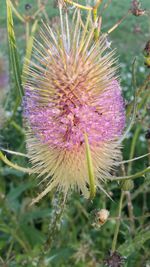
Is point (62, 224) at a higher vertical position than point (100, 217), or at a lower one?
lower

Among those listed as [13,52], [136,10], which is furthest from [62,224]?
[13,52]

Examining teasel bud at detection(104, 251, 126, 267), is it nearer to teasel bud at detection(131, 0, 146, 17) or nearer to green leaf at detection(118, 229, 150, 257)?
green leaf at detection(118, 229, 150, 257)

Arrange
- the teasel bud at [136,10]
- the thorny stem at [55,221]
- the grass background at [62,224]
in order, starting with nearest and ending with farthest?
the thorny stem at [55,221]
the teasel bud at [136,10]
the grass background at [62,224]

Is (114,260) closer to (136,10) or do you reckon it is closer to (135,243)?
(135,243)

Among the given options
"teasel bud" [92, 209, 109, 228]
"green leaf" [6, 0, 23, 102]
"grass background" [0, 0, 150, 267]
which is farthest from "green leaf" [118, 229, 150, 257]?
"green leaf" [6, 0, 23, 102]

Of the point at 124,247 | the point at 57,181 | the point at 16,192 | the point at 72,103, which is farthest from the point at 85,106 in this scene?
the point at 16,192

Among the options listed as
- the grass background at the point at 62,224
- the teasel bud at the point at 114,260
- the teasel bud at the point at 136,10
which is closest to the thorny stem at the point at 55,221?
the grass background at the point at 62,224

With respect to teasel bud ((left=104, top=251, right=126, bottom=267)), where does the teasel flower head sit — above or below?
above

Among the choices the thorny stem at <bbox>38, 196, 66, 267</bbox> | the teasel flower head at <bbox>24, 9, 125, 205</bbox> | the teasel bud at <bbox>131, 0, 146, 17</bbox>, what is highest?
the teasel bud at <bbox>131, 0, 146, 17</bbox>

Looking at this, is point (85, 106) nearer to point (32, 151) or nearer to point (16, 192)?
point (32, 151)

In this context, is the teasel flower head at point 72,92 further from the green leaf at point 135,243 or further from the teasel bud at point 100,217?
the green leaf at point 135,243

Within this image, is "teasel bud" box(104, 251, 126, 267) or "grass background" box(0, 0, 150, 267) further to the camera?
"grass background" box(0, 0, 150, 267)
